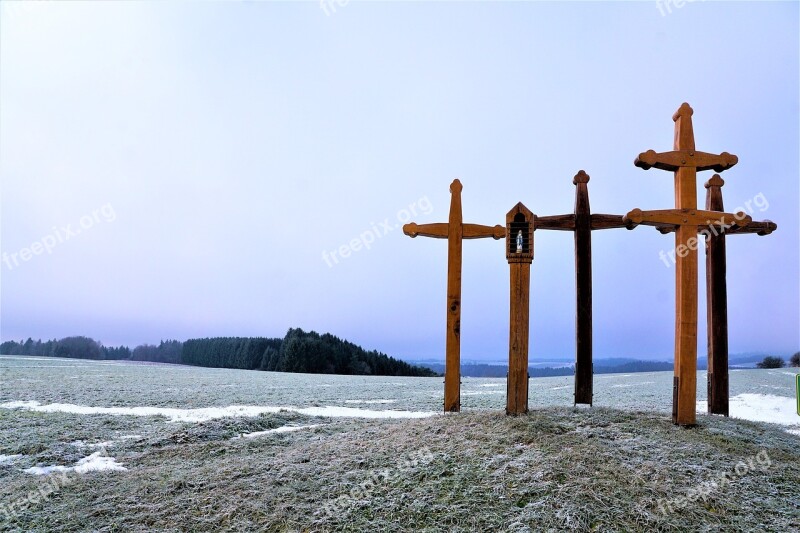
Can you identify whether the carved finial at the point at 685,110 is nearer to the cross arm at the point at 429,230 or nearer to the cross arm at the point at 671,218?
the cross arm at the point at 671,218

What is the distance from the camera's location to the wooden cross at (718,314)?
7.56 m

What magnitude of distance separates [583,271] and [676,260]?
48.6 inches

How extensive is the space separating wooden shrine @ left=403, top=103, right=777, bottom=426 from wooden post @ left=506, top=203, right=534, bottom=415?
1cm

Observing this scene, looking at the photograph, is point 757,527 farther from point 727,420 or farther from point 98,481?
point 98,481

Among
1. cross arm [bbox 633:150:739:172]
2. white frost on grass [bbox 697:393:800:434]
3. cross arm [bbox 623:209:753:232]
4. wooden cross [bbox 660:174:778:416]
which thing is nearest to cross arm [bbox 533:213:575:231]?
cross arm [bbox 623:209:753:232]

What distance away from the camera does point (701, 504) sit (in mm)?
4297

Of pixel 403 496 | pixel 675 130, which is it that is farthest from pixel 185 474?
pixel 675 130

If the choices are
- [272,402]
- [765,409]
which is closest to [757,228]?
[765,409]

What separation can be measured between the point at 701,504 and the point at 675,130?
4.91 m

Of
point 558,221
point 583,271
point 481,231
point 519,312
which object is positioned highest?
point 558,221

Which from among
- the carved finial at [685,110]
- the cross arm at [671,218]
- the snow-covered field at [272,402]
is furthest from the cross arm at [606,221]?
the snow-covered field at [272,402]

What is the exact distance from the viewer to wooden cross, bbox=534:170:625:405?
738 centimetres

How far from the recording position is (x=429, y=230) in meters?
7.52

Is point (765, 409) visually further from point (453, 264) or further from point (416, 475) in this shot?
point (416, 475)
